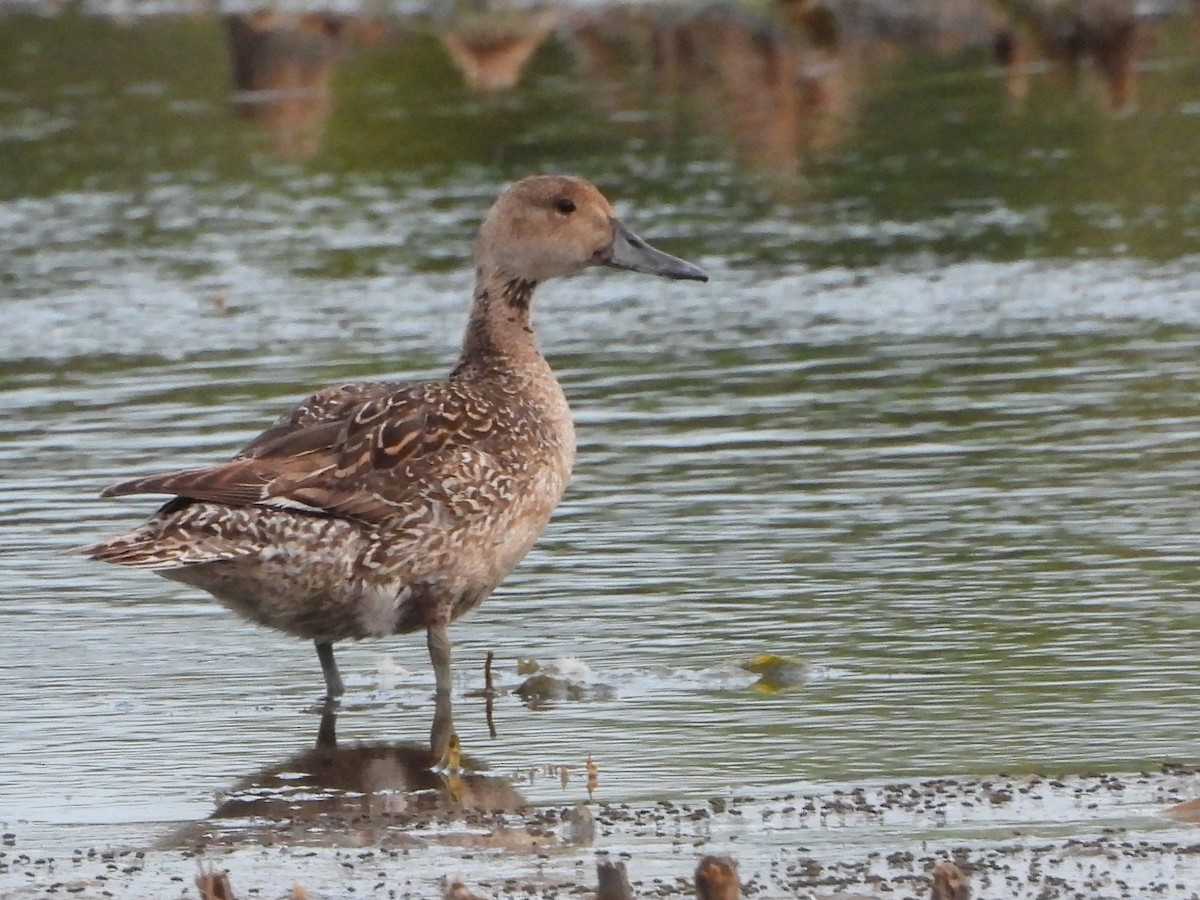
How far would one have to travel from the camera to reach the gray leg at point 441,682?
8609 millimetres

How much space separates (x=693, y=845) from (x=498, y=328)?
126 inches

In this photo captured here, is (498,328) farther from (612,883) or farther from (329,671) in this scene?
(612,883)

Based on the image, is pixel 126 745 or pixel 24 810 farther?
pixel 126 745

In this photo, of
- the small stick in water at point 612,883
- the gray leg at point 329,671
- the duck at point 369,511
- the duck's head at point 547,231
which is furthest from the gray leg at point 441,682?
the small stick in water at point 612,883

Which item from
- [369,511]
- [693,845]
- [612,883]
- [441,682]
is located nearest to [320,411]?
[369,511]

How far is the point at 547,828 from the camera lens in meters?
7.27

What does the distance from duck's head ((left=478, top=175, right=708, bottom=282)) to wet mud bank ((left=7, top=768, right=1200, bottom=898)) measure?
2.64 metres

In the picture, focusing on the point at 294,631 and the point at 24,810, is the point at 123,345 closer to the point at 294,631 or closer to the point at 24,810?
the point at 294,631

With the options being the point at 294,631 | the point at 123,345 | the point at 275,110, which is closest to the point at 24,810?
the point at 294,631

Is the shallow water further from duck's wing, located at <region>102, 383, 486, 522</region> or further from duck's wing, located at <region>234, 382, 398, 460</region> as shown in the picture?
duck's wing, located at <region>234, 382, 398, 460</region>

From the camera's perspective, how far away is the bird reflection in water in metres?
7.35

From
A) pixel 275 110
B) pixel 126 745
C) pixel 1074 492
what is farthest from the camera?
pixel 275 110

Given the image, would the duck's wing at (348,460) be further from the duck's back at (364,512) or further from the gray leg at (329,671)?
the gray leg at (329,671)

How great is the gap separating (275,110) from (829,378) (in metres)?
13.4
